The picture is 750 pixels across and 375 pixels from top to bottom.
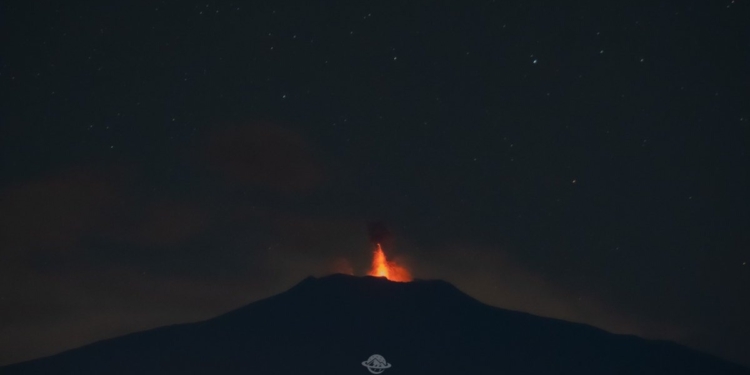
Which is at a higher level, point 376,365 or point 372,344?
point 372,344

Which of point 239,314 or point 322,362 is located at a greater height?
point 239,314

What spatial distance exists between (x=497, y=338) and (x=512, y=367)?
4731mm

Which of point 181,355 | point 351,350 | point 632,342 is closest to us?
point 181,355

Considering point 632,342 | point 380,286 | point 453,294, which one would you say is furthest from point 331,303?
point 632,342

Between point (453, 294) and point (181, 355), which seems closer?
point (181, 355)

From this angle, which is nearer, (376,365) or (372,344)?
(376,365)

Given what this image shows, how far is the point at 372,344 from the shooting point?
7612cm

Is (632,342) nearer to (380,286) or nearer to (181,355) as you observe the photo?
(380,286)

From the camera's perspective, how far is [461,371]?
234 feet

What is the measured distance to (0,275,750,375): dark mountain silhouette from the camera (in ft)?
228

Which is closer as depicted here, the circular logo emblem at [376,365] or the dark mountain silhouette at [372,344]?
the dark mountain silhouette at [372,344]

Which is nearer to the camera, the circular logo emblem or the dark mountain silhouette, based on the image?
the dark mountain silhouette

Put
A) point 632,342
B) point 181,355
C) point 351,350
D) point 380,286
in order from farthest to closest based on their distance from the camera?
point 380,286 → point 632,342 → point 351,350 → point 181,355

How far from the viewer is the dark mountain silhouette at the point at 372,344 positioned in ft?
228
